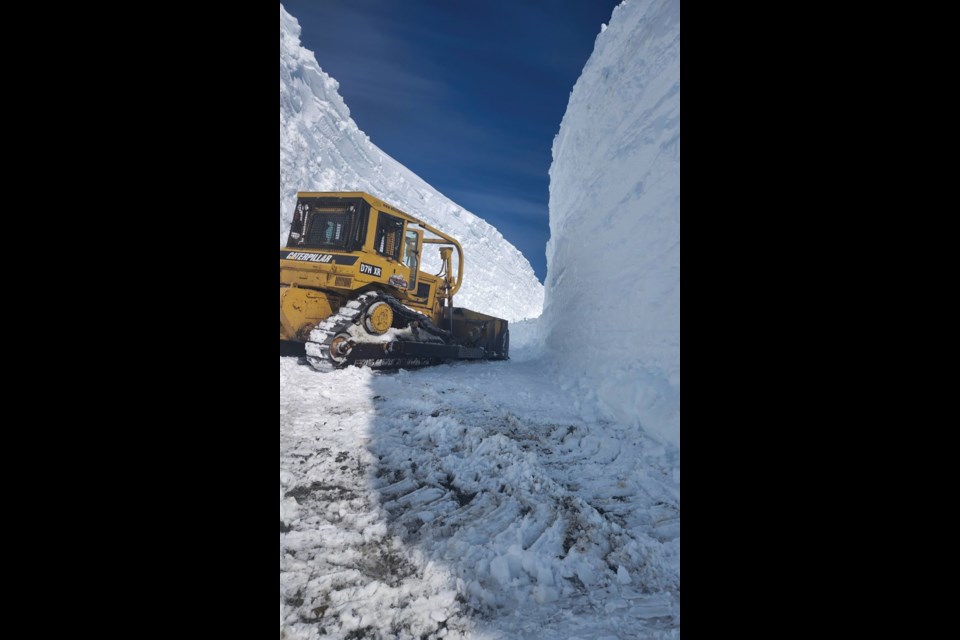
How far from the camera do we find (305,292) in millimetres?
6180

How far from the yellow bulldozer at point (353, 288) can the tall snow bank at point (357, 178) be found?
123 inches

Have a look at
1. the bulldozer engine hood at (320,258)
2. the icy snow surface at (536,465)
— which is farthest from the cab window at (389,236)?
the icy snow surface at (536,465)

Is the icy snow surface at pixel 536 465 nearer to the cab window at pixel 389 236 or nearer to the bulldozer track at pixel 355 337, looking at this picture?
the bulldozer track at pixel 355 337

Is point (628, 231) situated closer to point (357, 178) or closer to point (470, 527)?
point (470, 527)

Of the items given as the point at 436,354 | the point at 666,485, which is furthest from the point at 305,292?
the point at 666,485

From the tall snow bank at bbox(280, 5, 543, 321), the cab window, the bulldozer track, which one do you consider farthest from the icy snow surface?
the tall snow bank at bbox(280, 5, 543, 321)

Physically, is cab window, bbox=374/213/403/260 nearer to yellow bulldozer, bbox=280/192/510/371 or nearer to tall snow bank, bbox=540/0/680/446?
yellow bulldozer, bbox=280/192/510/371

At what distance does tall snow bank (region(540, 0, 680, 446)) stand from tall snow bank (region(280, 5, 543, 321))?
618cm

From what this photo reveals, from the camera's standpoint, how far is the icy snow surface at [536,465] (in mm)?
1588

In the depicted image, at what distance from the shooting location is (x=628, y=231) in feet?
18.6

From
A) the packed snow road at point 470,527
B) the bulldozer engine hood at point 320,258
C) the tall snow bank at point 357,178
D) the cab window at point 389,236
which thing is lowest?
the packed snow road at point 470,527
